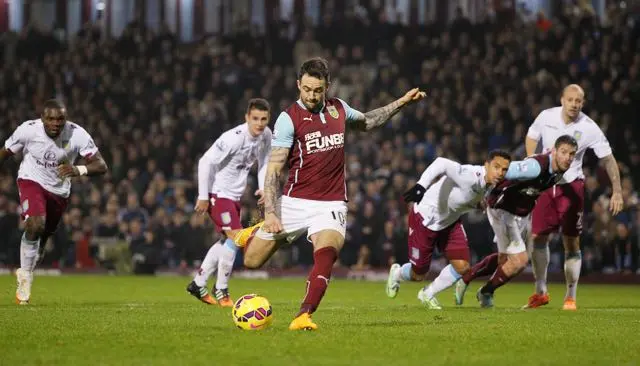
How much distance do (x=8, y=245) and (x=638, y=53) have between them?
15293mm

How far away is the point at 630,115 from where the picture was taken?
24141mm

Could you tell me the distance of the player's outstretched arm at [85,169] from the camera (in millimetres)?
13616

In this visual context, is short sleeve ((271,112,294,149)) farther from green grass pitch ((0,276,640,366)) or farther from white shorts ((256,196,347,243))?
green grass pitch ((0,276,640,366))

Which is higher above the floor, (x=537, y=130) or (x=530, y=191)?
(x=537, y=130)

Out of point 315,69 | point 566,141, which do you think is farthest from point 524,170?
point 315,69

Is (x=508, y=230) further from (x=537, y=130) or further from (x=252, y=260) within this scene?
(x=252, y=260)

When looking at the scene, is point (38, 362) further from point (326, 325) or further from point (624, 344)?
point (624, 344)

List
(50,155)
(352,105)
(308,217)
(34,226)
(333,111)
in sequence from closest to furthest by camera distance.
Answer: (308,217)
(333,111)
(34,226)
(50,155)
(352,105)

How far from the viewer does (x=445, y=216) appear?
14008 mm

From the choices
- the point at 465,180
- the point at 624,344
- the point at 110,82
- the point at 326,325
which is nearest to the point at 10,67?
the point at 110,82

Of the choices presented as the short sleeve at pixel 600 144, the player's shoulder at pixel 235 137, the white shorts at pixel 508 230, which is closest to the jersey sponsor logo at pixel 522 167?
the white shorts at pixel 508 230

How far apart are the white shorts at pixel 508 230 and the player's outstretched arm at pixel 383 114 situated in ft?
12.0

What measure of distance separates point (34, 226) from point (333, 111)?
5311 millimetres

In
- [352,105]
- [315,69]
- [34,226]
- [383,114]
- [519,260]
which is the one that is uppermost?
[352,105]
